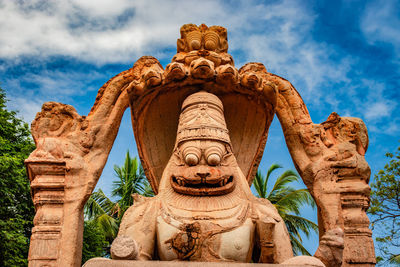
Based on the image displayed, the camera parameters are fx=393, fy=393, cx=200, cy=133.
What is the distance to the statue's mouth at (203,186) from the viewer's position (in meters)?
4.02

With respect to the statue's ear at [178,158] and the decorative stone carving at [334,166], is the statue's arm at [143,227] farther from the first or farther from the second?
the decorative stone carving at [334,166]

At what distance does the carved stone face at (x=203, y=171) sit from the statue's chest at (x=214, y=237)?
1.08ft

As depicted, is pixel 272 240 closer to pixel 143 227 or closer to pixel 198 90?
pixel 143 227

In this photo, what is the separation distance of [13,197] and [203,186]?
318 inches

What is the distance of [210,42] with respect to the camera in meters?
5.66

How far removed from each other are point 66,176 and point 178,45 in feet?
8.22

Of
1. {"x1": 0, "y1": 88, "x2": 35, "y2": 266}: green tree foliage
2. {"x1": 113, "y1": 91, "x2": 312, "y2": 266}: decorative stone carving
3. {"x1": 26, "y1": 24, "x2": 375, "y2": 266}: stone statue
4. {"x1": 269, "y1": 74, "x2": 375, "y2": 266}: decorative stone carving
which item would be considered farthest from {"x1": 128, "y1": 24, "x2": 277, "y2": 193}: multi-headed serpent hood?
{"x1": 0, "y1": 88, "x2": 35, "y2": 266}: green tree foliage

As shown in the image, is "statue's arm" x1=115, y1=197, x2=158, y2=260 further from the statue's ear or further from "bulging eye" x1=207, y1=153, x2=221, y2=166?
"bulging eye" x1=207, y1=153, x2=221, y2=166

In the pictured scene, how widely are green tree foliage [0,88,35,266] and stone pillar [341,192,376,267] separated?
7.49 meters

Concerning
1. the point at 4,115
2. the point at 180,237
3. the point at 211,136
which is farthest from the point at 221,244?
the point at 4,115

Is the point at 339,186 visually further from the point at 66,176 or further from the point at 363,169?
the point at 66,176

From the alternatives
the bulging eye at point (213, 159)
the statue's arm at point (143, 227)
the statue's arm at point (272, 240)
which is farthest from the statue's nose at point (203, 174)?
the statue's arm at point (272, 240)

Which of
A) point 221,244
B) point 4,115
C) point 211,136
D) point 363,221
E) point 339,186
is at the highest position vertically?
point 4,115

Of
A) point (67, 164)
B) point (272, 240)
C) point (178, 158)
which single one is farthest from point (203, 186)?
point (67, 164)
